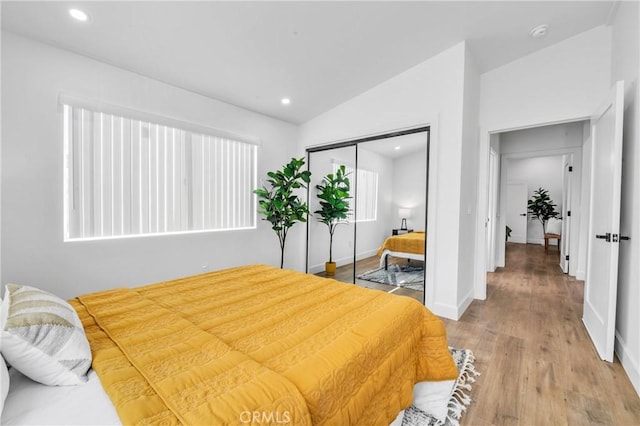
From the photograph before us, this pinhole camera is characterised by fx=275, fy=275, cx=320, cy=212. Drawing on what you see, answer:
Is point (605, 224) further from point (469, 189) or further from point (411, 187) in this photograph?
point (411, 187)

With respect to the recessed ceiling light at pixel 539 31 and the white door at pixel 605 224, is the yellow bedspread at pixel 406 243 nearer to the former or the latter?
the white door at pixel 605 224

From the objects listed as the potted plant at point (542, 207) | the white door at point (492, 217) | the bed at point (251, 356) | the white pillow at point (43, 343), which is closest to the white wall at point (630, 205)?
the bed at point (251, 356)

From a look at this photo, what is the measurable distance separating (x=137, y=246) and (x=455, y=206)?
3.38 m

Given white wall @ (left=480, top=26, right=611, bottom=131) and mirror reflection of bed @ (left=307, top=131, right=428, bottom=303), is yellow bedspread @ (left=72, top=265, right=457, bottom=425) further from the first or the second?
white wall @ (left=480, top=26, right=611, bottom=131)

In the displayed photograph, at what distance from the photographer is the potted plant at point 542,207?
784cm

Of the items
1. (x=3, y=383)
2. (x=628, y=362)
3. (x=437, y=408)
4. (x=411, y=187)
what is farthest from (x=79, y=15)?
(x=628, y=362)

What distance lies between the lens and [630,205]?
212 cm

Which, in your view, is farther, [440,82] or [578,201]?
[578,201]

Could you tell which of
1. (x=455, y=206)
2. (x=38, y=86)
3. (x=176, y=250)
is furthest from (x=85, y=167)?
(x=455, y=206)

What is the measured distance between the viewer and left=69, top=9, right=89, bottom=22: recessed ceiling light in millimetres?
2045

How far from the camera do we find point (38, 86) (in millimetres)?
2305

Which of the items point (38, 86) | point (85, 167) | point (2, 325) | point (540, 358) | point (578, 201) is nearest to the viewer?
point (2, 325)

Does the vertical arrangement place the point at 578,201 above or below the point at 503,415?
above

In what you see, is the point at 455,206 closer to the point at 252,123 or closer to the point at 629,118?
the point at 629,118
